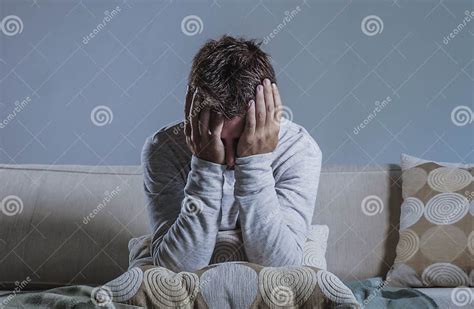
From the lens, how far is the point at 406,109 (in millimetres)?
2307

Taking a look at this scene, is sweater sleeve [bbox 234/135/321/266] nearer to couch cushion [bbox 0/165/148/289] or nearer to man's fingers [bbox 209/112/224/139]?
man's fingers [bbox 209/112/224/139]

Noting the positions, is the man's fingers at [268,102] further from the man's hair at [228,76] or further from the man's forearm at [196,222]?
the man's forearm at [196,222]

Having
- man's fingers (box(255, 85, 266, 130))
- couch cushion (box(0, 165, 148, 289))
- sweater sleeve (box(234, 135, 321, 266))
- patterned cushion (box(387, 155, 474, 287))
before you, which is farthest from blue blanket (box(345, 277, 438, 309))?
couch cushion (box(0, 165, 148, 289))

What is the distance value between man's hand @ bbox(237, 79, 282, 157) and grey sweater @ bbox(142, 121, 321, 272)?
0.02 m

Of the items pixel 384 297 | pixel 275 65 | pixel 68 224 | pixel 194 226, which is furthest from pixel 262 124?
pixel 275 65

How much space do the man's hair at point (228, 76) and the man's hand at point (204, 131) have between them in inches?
0.6

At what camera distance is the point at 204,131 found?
1.33 meters

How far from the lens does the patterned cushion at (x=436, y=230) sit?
1.79 m

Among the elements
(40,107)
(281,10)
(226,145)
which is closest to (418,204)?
(226,145)

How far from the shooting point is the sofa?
184cm

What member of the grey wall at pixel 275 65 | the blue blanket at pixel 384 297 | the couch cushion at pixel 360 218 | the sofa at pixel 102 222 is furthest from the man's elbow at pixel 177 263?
the grey wall at pixel 275 65

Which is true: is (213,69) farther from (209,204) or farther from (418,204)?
(418,204)

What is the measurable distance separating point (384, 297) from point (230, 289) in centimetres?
51

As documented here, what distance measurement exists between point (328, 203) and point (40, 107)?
3.66ft
